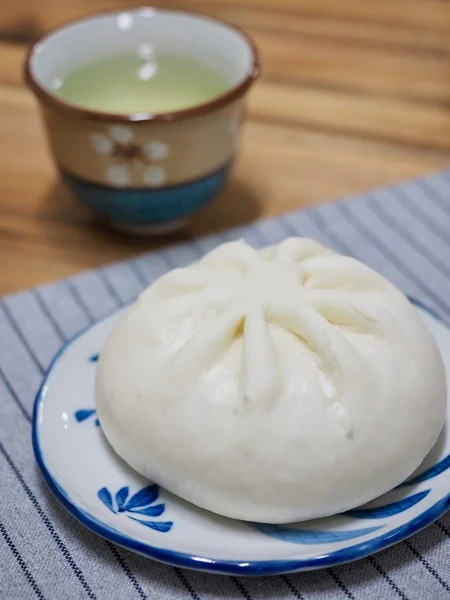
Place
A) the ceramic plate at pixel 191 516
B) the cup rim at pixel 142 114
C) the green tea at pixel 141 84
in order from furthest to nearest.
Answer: the green tea at pixel 141 84 → the cup rim at pixel 142 114 → the ceramic plate at pixel 191 516

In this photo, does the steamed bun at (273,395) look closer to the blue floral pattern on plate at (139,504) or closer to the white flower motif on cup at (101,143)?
the blue floral pattern on plate at (139,504)

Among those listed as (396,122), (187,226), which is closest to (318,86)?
(396,122)

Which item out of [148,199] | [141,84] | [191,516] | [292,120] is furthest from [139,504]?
[292,120]

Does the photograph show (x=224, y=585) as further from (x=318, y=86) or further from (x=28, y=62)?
(x=318, y=86)

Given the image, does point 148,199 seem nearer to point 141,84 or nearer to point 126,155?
point 126,155

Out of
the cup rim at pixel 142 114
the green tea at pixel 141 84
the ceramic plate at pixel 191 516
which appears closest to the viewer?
the ceramic plate at pixel 191 516

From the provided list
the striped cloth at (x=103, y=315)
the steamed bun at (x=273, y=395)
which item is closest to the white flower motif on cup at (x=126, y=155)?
the striped cloth at (x=103, y=315)

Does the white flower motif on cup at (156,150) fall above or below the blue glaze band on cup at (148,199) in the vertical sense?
above

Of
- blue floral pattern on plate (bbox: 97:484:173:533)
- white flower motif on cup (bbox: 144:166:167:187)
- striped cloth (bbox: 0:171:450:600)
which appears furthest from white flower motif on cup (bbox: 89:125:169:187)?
blue floral pattern on plate (bbox: 97:484:173:533)
